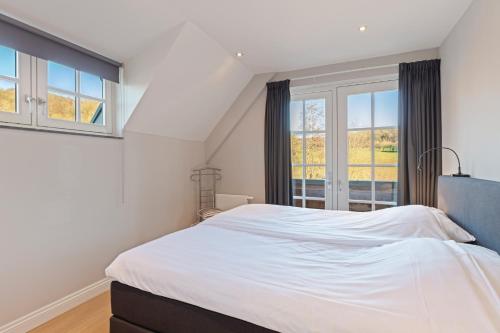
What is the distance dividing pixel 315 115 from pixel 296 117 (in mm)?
264

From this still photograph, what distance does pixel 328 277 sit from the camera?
1272mm

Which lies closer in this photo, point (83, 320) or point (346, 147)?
point (83, 320)

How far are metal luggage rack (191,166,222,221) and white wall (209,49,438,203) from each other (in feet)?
0.39

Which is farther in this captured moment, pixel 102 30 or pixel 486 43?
pixel 102 30

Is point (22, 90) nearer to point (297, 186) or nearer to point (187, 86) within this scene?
point (187, 86)

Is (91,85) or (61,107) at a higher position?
(91,85)

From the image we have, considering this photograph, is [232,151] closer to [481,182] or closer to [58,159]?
[58,159]

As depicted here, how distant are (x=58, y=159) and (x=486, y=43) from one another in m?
3.32

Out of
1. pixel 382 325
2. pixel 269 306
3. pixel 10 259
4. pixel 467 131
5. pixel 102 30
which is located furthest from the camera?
pixel 102 30

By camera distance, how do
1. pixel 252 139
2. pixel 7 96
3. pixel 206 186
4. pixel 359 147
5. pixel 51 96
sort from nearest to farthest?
pixel 7 96 < pixel 51 96 < pixel 359 147 < pixel 252 139 < pixel 206 186

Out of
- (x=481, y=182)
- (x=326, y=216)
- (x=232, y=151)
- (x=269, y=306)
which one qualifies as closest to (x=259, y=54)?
(x=232, y=151)

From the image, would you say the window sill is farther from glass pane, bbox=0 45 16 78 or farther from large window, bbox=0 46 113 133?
glass pane, bbox=0 45 16 78

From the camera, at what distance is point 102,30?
2221 millimetres

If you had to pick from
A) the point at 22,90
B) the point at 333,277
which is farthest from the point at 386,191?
the point at 22,90
